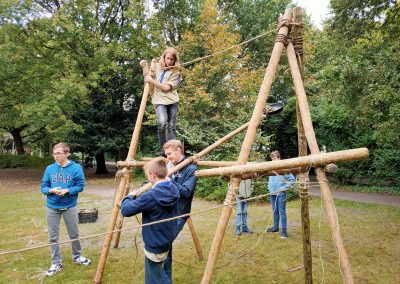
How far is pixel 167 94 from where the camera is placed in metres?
4.36

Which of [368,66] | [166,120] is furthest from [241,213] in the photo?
[368,66]

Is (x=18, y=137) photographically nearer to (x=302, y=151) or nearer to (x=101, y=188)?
(x=101, y=188)

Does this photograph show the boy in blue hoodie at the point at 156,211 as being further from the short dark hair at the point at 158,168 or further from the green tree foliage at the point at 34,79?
the green tree foliage at the point at 34,79

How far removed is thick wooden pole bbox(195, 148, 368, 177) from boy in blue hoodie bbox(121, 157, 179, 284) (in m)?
0.38

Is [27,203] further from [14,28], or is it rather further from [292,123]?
[292,123]

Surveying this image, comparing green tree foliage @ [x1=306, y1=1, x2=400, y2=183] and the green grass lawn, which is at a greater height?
green tree foliage @ [x1=306, y1=1, x2=400, y2=183]

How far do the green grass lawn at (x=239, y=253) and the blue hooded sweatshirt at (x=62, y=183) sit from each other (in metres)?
0.96

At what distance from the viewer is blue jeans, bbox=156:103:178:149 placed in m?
4.37

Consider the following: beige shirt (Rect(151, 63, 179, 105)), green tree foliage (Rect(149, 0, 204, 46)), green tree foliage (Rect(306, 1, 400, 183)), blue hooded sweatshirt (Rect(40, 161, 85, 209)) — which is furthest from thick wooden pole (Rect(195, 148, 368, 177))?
green tree foliage (Rect(149, 0, 204, 46))

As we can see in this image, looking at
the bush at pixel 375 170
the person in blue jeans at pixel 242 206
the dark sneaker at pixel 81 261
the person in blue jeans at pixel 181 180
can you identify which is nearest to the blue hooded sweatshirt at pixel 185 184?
the person in blue jeans at pixel 181 180

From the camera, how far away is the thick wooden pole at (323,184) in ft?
7.66

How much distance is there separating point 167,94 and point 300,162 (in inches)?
91.7

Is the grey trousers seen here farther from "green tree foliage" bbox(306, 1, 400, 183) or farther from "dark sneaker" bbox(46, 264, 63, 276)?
"green tree foliage" bbox(306, 1, 400, 183)

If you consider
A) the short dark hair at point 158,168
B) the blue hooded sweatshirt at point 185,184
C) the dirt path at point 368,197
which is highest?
the short dark hair at point 158,168
